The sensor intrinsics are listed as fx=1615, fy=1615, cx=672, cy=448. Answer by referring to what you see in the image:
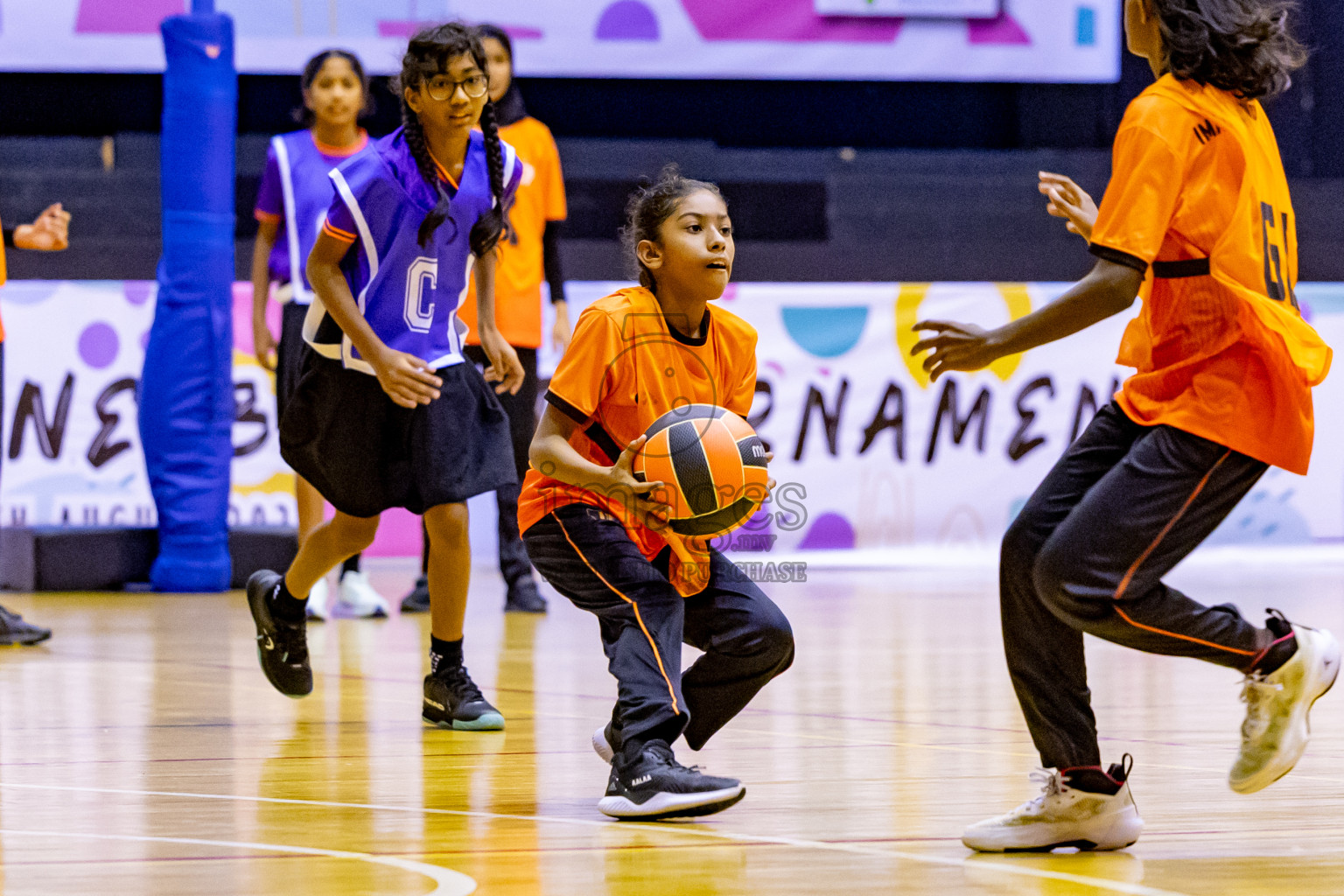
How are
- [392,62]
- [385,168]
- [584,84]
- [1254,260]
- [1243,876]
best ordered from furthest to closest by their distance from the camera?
[584,84] → [392,62] → [385,168] → [1254,260] → [1243,876]

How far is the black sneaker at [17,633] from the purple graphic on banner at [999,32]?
5.88m

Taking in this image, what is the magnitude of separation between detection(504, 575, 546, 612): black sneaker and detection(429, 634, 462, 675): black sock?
2166mm

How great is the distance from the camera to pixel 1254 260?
7.25 ft

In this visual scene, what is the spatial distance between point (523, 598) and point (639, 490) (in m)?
3.25

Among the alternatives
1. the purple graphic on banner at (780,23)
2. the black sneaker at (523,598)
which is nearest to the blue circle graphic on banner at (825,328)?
the purple graphic on banner at (780,23)

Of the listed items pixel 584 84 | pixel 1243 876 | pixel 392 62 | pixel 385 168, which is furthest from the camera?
pixel 584 84

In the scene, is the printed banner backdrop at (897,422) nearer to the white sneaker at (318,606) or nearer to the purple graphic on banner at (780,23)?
the white sneaker at (318,606)

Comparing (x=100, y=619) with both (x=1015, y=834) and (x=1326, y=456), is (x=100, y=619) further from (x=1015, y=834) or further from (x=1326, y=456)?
(x=1326, y=456)

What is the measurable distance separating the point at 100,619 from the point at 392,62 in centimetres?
377

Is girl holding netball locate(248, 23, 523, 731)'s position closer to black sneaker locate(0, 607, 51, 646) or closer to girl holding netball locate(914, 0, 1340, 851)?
girl holding netball locate(914, 0, 1340, 851)

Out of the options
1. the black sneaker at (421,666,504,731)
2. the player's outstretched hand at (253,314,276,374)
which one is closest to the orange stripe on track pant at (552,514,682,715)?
the black sneaker at (421,666,504,731)

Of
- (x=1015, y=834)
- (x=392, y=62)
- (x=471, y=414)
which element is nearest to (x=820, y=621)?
(x=471, y=414)

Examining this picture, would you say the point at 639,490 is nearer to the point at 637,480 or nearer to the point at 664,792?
the point at 637,480

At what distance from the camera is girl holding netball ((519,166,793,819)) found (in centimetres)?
257
